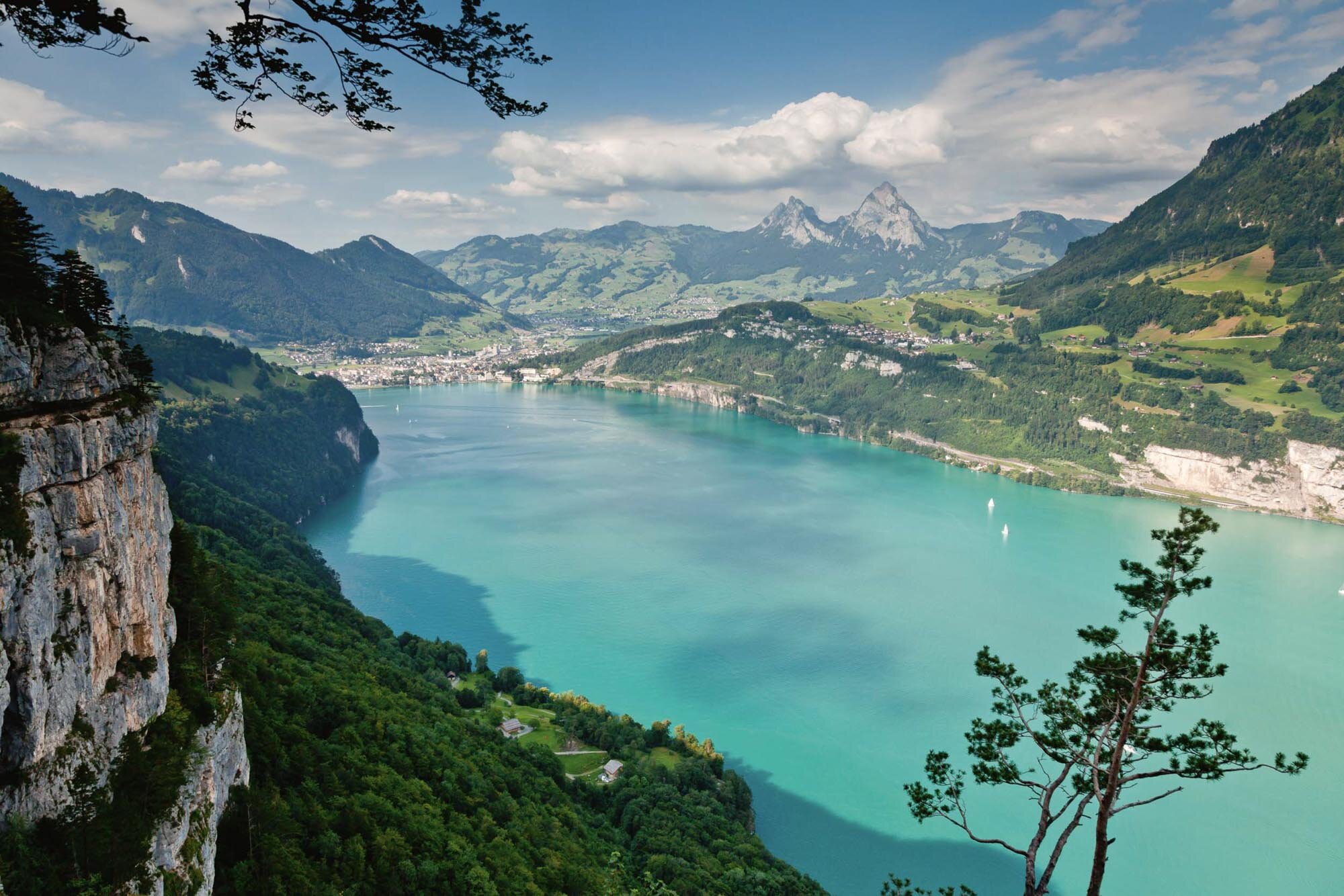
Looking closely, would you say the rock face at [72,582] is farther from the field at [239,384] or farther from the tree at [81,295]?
the field at [239,384]

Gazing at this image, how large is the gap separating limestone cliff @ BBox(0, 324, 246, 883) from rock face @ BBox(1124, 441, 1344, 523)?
88.1 metres

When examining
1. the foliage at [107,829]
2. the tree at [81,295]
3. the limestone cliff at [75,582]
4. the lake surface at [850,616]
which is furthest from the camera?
the lake surface at [850,616]

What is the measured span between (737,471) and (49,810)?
73816 mm

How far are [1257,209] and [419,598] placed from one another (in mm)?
140151

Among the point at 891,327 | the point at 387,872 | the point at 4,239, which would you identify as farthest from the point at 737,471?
the point at 891,327

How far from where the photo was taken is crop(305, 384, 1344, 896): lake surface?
2644cm

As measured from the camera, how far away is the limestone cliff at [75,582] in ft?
22.0

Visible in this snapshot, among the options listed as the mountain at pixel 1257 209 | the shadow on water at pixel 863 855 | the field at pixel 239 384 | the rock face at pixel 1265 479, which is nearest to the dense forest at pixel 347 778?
the shadow on water at pixel 863 855

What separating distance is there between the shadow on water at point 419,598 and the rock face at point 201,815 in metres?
25.4

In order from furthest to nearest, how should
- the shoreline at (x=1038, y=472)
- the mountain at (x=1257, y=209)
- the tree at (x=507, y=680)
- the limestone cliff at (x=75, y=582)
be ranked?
the mountain at (x=1257, y=209) → the shoreline at (x=1038, y=472) → the tree at (x=507, y=680) → the limestone cliff at (x=75, y=582)

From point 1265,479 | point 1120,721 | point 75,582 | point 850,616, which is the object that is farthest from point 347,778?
point 1265,479

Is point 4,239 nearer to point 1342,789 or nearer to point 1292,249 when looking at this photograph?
point 1342,789

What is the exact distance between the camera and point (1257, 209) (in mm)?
116938

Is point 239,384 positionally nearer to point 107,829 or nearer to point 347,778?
point 347,778
